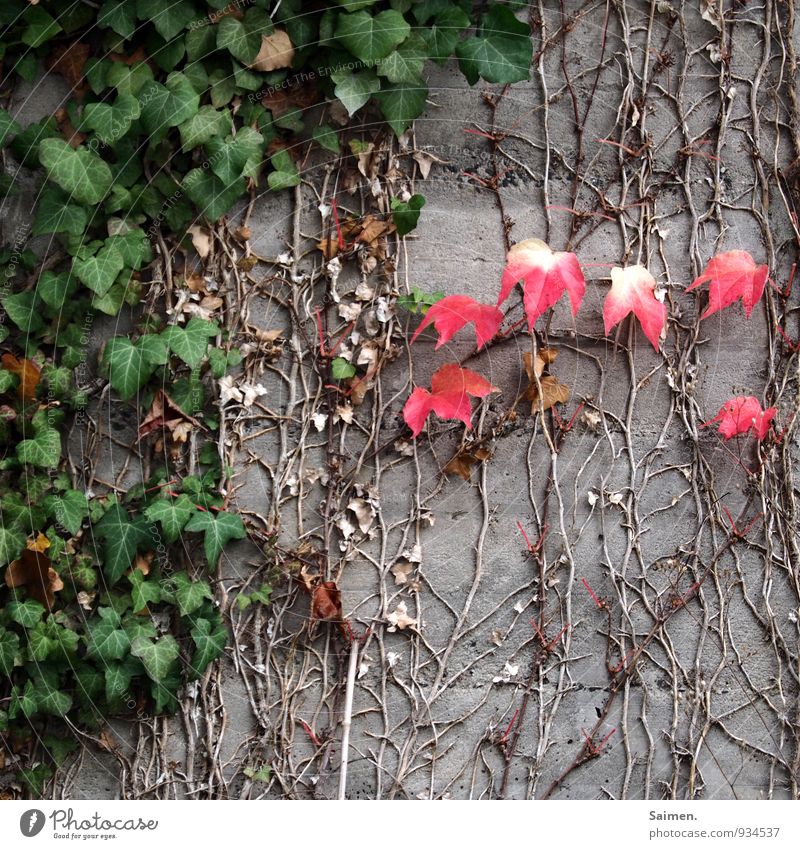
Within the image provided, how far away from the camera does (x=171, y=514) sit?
7.01 feet

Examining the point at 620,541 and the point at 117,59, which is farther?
the point at 620,541

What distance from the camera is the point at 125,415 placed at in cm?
224

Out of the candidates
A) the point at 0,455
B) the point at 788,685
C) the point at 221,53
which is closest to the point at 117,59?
the point at 221,53

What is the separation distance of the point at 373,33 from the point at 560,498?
142 centimetres

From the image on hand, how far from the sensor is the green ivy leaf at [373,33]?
81.7 inches

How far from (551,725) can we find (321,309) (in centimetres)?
144

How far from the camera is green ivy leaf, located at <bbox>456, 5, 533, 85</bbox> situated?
84.0 inches

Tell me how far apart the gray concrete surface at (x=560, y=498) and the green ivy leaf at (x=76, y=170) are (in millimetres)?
442

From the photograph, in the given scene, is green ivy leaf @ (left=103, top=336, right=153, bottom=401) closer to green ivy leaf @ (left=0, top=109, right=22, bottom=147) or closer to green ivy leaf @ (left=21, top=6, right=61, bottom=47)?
green ivy leaf @ (left=0, top=109, right=22, bottom=147)

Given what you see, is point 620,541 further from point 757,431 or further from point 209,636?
point 209,636

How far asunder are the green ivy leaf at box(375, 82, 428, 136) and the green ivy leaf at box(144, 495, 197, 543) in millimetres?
1215

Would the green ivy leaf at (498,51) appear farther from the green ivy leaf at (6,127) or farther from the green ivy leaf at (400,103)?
the green ivy leaf at (6,127)

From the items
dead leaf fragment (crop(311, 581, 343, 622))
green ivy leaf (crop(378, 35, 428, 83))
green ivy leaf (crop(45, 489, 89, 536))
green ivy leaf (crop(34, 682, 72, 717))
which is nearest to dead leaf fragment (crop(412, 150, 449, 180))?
green ivy leaf (crop(378, 35, 428, 83))

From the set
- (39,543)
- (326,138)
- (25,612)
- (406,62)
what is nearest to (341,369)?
(326,138)
